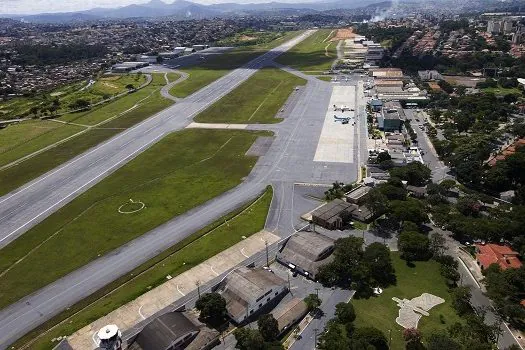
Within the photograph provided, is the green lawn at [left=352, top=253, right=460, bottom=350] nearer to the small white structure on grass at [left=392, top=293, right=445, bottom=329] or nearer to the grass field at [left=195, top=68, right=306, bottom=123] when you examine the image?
the small white structure on grass at [left=392, top=293, right=445, bottom=329]

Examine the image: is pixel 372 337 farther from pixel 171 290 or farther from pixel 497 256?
pixel 171 290

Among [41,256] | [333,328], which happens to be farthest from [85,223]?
[333,328]

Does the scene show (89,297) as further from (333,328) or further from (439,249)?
(439,249)

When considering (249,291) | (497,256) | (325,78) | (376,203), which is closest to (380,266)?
(376,203)

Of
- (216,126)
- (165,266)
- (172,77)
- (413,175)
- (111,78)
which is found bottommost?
(165,266)

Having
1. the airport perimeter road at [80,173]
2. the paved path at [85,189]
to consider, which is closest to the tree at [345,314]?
the paved path at [85,189]
